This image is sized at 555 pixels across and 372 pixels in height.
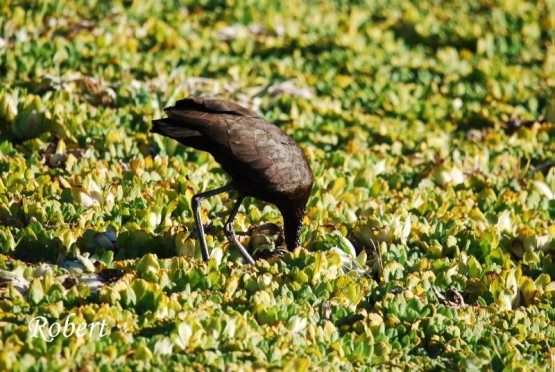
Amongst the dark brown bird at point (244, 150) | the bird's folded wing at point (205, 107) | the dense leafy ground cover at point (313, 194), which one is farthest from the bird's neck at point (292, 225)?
the bird's folded wing at point (205, 107)

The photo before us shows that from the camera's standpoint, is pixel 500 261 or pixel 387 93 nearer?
pixel 500 261

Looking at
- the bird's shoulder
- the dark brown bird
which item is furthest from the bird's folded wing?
the bird's shoulder

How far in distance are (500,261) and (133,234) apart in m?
2.36

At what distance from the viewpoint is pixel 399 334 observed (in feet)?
15.0

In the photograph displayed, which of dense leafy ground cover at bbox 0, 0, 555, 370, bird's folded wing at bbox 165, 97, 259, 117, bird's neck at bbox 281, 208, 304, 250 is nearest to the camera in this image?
dense leafy ground cover at bbox 0, 0, 555, 370

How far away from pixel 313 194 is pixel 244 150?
57.3 inches

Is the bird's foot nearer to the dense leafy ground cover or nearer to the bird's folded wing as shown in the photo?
the dense leafy ground cover

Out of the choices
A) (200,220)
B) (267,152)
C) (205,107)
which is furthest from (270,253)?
(205,107)

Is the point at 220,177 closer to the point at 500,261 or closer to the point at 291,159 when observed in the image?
the point at 291,159

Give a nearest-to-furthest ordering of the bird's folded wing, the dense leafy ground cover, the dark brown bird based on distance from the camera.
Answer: the dense leafy ground cover
the dark brown bird
the bird's folded wing

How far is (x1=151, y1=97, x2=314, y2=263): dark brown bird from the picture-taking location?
16.9 ft

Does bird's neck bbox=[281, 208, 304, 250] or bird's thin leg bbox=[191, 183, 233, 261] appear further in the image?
bird's neck bbox=[281, 208, 304, 250]

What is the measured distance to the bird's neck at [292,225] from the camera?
216 inches

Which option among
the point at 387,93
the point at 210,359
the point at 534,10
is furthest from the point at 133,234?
the point at 534,10
